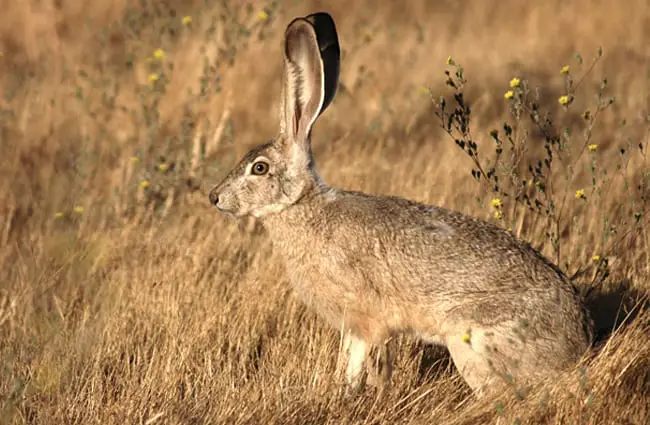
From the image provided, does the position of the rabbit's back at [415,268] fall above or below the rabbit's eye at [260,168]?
below

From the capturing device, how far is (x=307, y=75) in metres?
4.96

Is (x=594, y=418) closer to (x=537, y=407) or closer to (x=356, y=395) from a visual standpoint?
(x=537, y=407)

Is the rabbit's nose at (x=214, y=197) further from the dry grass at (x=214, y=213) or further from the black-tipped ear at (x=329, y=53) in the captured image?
the black-tipped ear at (x=329, y=53)

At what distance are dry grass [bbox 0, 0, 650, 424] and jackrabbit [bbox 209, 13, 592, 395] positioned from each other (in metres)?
0.19

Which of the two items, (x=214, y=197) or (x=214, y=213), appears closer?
(x=214, y=197)

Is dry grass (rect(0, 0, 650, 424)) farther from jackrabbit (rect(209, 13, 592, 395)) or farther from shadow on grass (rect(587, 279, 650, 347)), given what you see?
jackrabbit (rect(209, 13, 592, 395))

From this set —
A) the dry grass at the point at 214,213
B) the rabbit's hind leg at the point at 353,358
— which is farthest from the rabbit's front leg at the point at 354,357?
Result: the dry grass at the point at 214,213

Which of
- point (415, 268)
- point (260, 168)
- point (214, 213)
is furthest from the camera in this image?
point (214, 213)

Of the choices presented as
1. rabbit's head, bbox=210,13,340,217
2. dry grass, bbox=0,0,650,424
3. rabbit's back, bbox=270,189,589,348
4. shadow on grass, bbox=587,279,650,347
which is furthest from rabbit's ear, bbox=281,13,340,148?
shadow on grass, bbox=587,279,650,347

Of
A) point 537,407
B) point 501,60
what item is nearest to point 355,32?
point 501,60

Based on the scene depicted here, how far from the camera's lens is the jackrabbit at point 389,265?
422 centimetres

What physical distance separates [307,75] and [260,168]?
464 millimetres

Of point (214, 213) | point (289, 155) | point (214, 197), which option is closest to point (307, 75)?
point (289, 155)

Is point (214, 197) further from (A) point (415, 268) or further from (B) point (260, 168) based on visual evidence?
(A) point (415, 268)
